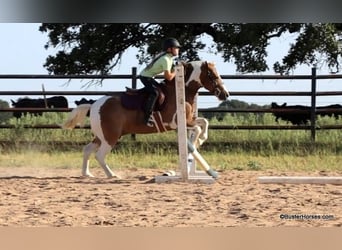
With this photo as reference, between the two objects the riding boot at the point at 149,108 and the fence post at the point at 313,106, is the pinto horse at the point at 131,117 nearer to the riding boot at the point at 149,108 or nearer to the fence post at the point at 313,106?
the riding boot at the point at 149,108

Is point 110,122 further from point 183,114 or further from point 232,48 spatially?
point 232,48

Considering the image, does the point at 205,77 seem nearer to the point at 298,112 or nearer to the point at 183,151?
the point at 183,151

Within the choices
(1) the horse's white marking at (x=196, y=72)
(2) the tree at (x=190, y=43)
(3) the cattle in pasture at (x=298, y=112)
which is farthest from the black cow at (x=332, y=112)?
(1) the horse's white marking at (x=196, y=72)

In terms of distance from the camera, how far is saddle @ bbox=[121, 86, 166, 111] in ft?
13.9

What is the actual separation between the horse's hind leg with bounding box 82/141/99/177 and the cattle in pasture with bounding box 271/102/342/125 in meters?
1.31

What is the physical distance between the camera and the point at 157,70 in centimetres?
411

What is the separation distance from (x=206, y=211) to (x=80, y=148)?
152 cm

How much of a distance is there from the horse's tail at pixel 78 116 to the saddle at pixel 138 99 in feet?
0.78

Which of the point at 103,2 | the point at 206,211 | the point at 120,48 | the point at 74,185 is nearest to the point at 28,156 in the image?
the point at 74,185

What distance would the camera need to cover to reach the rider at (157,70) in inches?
160

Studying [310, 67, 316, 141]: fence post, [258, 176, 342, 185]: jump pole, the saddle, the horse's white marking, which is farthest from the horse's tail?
[310, 67, 316, 141]: fence post

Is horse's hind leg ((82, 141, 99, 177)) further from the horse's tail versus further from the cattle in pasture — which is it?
the cattle in pasture

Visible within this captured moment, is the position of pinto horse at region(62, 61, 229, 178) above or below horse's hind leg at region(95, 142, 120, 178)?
above

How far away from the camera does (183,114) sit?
3957 millimetres
